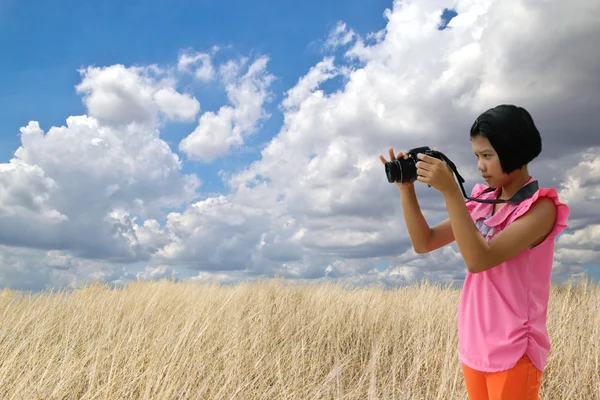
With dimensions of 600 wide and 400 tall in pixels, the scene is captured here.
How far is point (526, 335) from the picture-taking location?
5.19 feet

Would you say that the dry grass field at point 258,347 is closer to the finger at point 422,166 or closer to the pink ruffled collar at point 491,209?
the pink ruffled collar at point 491,209

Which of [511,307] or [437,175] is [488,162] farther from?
[511,307]

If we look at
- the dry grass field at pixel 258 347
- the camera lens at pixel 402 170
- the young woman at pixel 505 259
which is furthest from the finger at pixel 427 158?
the dry grass field at pixel 258 347

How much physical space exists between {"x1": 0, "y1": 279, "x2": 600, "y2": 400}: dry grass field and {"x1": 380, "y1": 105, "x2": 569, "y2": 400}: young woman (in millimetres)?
1192

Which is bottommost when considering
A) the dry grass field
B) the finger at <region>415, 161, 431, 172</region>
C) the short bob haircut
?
the dry grass field

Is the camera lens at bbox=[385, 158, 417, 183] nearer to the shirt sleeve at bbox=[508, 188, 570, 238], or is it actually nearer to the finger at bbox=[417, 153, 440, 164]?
the finger at bbox=[417, 153, 440, 164]

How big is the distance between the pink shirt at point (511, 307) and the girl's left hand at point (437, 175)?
0.28m

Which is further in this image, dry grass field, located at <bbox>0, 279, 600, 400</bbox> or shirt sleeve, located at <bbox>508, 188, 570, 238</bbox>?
dry grass field, located at <bbox>0, 279, 600, 400</bbox>

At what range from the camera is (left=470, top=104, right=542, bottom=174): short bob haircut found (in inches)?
65.5

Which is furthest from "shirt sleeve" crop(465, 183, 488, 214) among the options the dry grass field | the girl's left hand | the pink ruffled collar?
the dry grass field

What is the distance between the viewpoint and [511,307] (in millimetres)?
1609

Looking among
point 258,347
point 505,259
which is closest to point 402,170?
point 505,259

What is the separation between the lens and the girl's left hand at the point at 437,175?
5.22ft

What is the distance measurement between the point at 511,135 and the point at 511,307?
597mm
